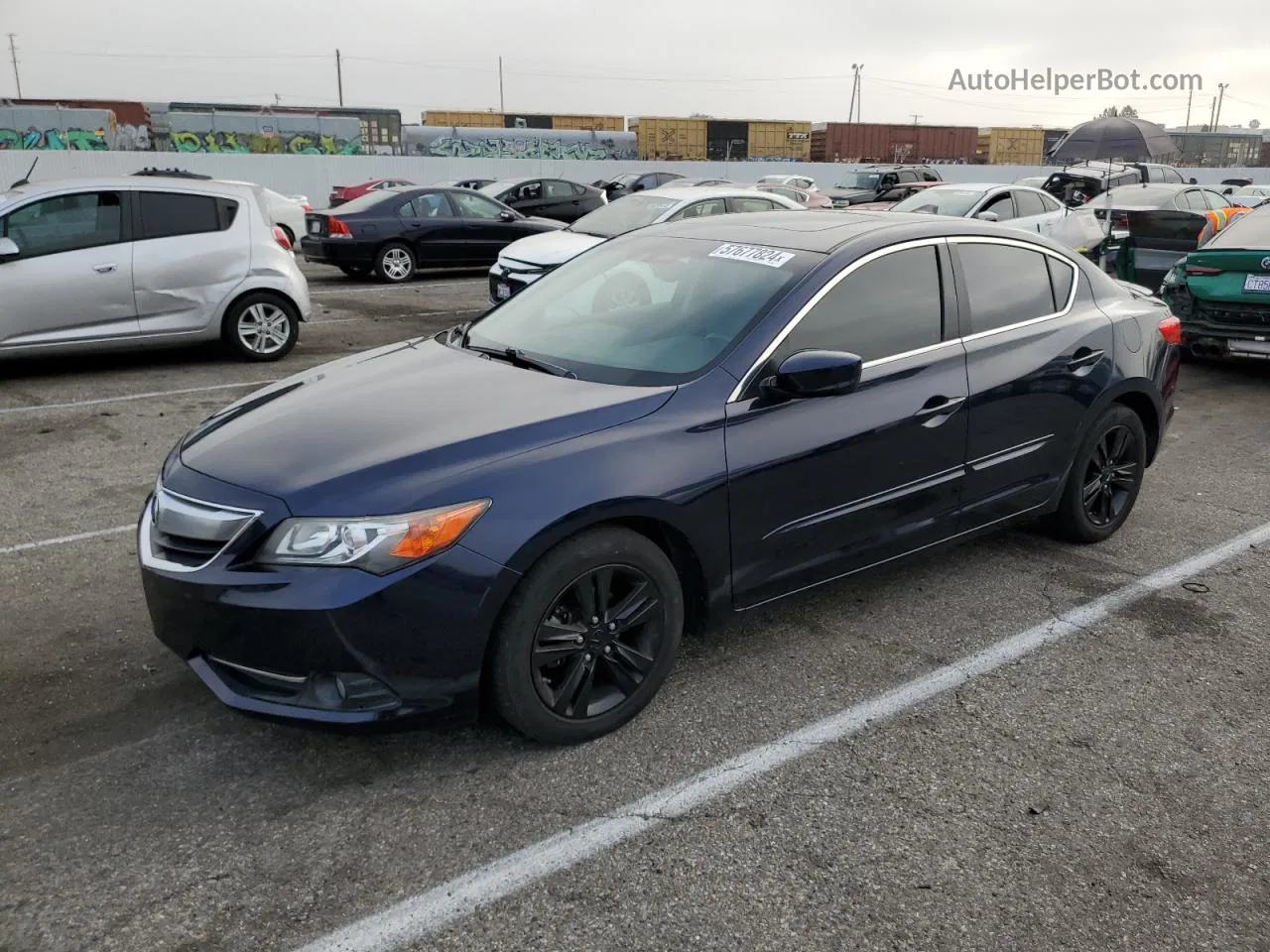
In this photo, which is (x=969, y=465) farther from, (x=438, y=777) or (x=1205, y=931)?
(x=438, y=777)

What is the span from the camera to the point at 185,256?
8.80 m

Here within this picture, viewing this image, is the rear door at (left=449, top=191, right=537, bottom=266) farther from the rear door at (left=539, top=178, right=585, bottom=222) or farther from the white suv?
the white suv

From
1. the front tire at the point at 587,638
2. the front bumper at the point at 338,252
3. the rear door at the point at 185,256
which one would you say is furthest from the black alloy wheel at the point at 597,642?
the front bumper at the point at 338,252

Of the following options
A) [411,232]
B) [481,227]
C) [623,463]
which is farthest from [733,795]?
[481,227]

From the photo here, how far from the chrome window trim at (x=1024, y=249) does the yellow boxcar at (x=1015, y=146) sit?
55.4m

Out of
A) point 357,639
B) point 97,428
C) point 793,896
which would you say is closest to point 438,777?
point 357,639

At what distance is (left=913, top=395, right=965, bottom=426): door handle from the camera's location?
3.94 metres

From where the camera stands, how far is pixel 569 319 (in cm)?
416

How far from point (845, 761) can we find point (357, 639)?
4.99 ft

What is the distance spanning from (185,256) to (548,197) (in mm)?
12893

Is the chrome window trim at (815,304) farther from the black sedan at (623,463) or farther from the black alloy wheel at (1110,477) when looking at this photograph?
the black alloy wheel at (1110,477)

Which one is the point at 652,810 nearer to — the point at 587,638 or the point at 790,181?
the point at 587,638

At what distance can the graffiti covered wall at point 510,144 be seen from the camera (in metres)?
43.3

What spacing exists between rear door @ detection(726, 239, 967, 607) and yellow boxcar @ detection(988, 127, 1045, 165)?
56449 mm
